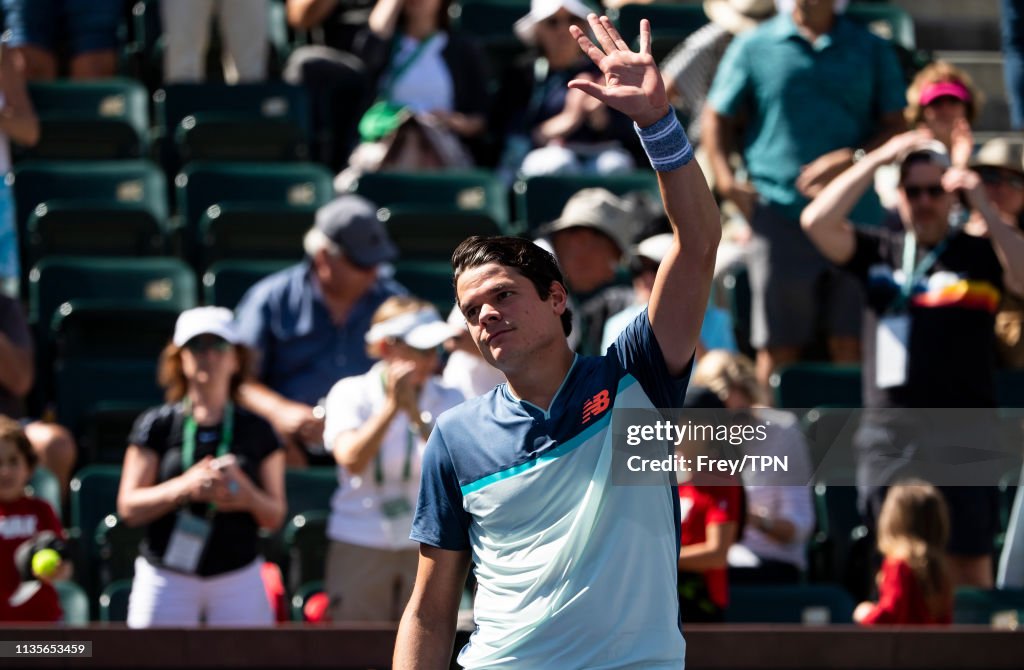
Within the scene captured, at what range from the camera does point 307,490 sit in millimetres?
6312

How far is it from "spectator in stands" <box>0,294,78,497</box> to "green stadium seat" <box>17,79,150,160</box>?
2.09 metres

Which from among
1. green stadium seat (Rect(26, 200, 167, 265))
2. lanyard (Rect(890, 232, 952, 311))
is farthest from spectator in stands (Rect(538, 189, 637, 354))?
green stadium seat (Rect(26, 200, 167, 265))

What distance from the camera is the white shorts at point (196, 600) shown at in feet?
17.6

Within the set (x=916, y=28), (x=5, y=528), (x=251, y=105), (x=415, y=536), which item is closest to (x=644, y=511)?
(x=415, y=536)

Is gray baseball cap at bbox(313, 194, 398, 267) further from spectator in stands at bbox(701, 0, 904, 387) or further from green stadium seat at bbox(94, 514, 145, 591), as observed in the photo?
spectator in stands at bbox(701, 0, 904, 387)

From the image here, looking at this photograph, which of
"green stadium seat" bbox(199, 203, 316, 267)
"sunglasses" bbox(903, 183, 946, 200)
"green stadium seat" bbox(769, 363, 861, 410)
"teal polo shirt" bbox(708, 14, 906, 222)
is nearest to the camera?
"sunglasses" bbox(903, 183, 946, 200)

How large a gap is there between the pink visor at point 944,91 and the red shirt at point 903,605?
7.96 feet

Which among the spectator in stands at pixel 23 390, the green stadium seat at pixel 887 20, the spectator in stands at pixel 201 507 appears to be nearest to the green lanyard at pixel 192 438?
the spectator in stands at pixel 201 507

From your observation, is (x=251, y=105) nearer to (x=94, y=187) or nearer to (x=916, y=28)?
(x=94, y=187)

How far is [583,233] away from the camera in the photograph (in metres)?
6.96

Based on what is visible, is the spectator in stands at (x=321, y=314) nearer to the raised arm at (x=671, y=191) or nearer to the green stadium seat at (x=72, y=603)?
Result: the green stadium seat at (x=72, y=603)

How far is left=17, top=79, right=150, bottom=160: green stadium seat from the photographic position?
8.45 meters

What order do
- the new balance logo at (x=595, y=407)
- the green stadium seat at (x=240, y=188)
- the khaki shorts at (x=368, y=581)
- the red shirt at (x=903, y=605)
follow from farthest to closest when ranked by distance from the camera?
1. the green stadium seat at (x=240, y=188)
2. the khaki shorts at (x=368, y=581)
3. the red shirt at (x=903, y=605)
4. the new balance logo at (x=595, y=407)

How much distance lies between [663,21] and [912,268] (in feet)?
12.5
